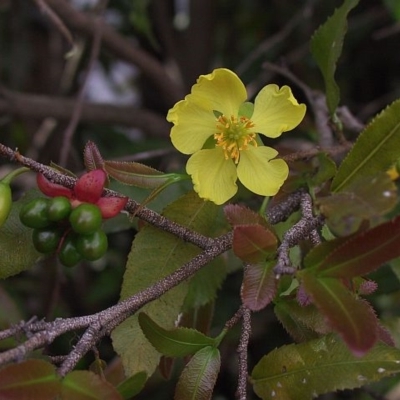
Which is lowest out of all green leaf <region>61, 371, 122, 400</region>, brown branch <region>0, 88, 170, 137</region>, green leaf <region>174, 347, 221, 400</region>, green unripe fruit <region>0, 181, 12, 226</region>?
green leaf <region>174, 347, 221, 400</region>

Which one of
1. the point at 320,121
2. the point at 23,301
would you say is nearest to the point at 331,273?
the point at 320,121

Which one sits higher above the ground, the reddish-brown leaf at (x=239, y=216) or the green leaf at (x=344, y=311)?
the reddish-brown leaf at (x=239, y=216)

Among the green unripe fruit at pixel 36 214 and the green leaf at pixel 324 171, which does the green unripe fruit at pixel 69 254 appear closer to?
the green unripe fruit at pixel 36 214

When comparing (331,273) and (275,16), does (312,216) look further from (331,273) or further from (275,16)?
(275,16)

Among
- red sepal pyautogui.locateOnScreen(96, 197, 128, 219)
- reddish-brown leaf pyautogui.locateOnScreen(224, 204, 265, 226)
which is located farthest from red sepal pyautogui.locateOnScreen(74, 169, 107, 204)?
reddish-brown leaf pyautogui.locateOnScreen(224, 204, 265, 226)

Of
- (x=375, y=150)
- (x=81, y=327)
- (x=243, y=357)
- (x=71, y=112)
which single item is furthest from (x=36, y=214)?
(x=71, y=112)

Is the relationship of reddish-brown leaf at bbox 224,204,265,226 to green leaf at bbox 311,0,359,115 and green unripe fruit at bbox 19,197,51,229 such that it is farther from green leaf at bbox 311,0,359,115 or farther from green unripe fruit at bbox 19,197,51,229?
green leaf at bbox 311,0,359,115

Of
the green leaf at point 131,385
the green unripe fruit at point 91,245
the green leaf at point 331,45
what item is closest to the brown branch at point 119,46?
the green leaf at point 331,45
